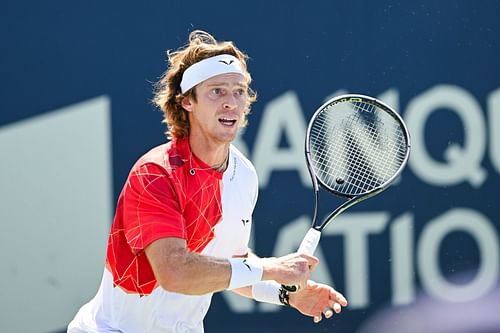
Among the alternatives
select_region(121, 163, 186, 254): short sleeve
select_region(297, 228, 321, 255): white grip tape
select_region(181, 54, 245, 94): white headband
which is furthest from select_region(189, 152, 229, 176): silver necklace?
select_region(297, 228, 321, 255): white grip tape

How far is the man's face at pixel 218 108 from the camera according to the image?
326 centimetres

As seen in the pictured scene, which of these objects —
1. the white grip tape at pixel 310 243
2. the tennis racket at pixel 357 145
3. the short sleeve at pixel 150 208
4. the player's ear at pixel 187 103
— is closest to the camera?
the short sleeve at pixel 150 208

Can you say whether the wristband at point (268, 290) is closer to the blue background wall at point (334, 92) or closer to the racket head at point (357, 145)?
the racket head at point (357, 145)

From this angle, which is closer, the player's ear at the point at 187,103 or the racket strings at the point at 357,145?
the player's ear at the point at 187,103

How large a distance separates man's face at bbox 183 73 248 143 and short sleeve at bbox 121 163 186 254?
0.26 metres

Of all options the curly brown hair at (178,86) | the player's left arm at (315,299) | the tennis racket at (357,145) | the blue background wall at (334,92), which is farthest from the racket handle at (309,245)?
the blue background wall at (334,92)

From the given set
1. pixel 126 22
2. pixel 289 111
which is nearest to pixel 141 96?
pixel 126 22

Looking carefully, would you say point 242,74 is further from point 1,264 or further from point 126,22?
point 1,264

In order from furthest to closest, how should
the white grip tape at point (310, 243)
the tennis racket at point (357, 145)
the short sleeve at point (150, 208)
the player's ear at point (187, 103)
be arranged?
the tennis racket at point (357, 145) < the player's ear at point (187, 103) < the white grip tape at point (310, 243) < the short sleeve at point (150, 208)

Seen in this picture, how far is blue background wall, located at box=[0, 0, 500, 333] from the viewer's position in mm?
4613

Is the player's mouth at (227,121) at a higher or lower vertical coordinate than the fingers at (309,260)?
higher

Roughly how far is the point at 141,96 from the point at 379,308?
4.41ft

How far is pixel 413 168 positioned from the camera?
4812mm

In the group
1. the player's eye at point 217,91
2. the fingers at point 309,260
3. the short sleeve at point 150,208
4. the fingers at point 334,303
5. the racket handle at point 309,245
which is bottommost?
the fingers at point 334,303
